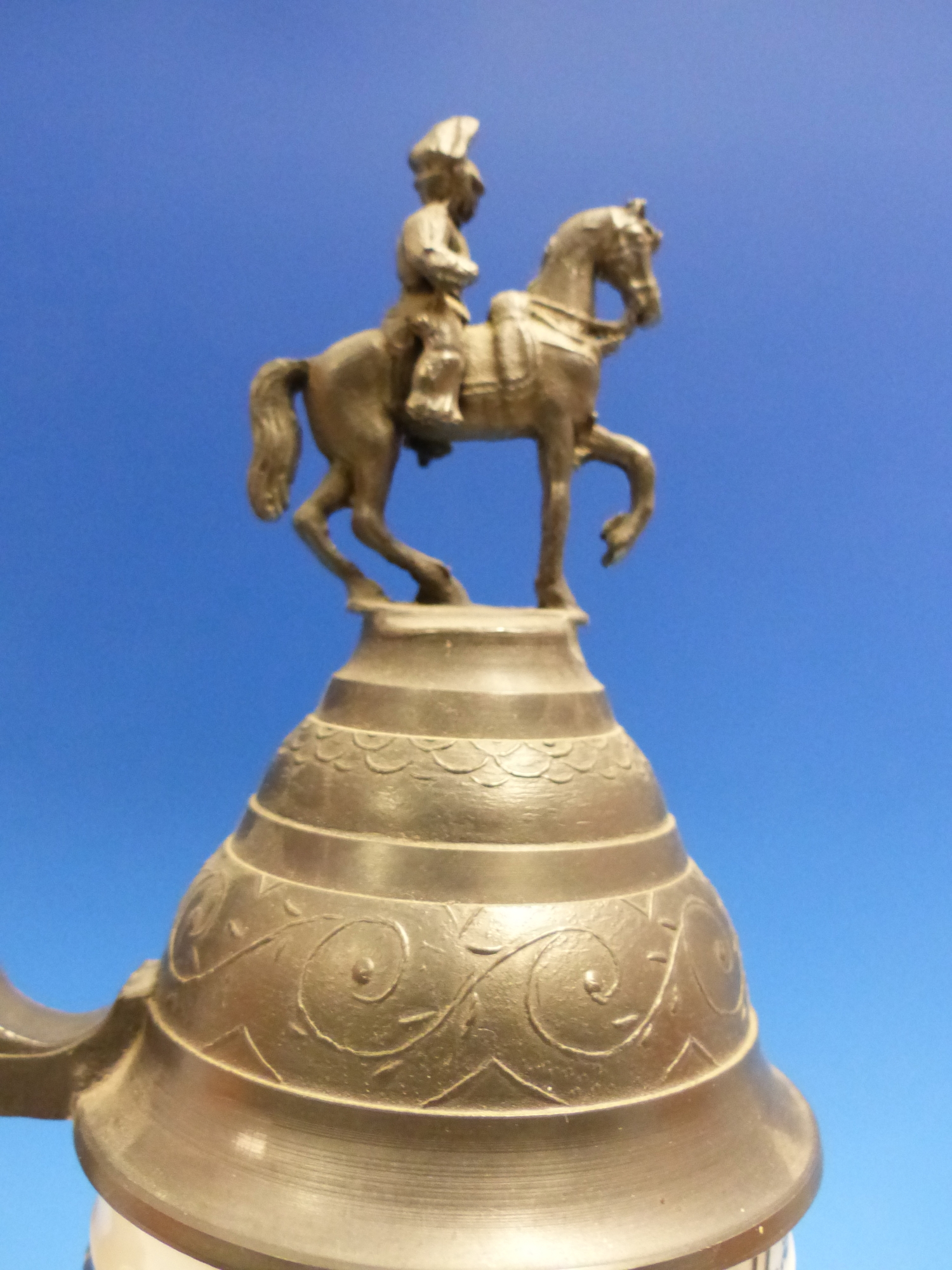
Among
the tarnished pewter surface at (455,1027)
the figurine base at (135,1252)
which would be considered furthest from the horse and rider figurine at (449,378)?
the figurine base at (135,1252)

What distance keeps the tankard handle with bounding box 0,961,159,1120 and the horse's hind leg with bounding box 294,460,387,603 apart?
694mm

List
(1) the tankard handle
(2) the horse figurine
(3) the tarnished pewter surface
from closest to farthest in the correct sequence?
(3) the tarnished pewter surface < (1) the tankard handle < (2) the horse figurine

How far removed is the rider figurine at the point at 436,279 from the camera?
151 centimetres

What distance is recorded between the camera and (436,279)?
150 cm

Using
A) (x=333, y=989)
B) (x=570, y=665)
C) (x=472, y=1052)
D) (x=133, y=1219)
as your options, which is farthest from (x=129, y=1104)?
(x=570, y=665)

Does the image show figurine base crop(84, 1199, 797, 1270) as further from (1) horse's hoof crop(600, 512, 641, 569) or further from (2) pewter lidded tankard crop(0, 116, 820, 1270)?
(1) horse's hoof crop(600, 512, 641, 569)

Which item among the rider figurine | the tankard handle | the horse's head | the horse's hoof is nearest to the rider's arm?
the rider figurine

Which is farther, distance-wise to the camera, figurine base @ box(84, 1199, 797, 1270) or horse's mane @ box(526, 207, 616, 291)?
horse's mane @ box(526, 207, 616, 291)

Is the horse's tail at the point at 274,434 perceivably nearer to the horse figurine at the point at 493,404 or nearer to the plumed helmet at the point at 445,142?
the horse figurine at the point at 493,404

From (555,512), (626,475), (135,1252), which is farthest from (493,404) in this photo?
(135,1252)

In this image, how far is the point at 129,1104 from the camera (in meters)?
1.36

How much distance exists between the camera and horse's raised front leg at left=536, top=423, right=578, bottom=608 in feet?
5.31

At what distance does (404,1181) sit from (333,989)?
235mm

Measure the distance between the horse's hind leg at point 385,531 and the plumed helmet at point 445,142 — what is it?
1.52 ft
